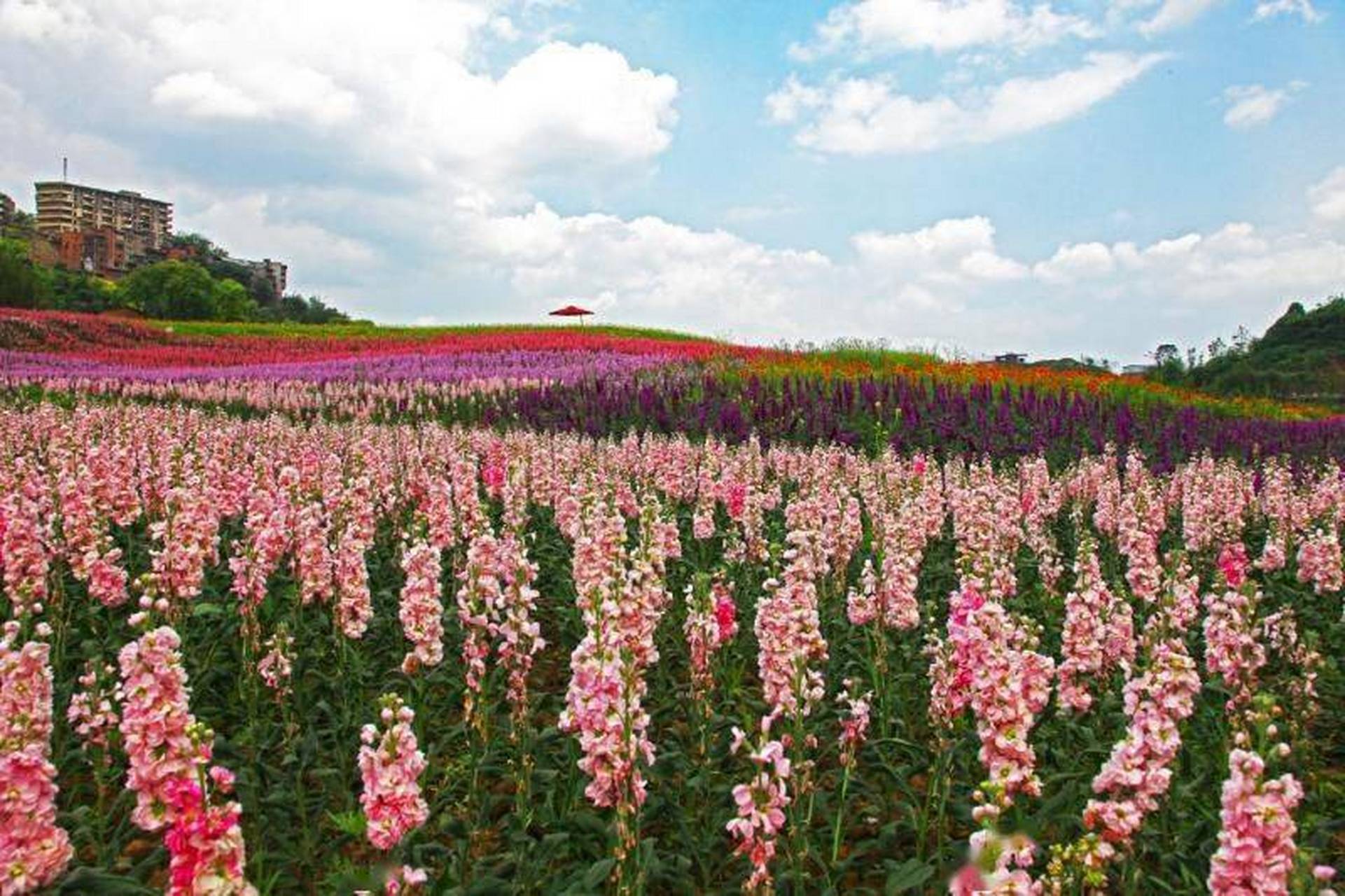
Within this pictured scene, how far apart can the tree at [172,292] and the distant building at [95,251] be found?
63430mm

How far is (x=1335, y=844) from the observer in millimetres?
4785

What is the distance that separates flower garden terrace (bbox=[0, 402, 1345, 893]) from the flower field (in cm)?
2

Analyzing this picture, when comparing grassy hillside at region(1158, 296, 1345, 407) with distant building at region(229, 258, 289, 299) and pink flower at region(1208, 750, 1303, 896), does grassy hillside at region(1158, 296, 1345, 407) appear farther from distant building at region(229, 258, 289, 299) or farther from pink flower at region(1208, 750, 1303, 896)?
distant building at region(229, 258, 289, 299)

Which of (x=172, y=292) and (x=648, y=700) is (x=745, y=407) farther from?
(x=172, y=292)

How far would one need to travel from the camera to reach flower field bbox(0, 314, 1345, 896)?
122 inches

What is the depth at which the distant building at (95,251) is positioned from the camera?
13175 centimetres

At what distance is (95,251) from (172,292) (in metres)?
94.7

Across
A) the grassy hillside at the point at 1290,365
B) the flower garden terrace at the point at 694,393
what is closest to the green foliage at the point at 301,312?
the flower garden terrace at the point at 694,393

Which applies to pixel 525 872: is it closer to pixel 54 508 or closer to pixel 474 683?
pixel 474 683

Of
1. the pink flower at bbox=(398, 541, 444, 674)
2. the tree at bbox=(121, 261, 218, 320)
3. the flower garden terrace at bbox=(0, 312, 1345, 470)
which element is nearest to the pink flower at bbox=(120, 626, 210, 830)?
the pink flower at bbox=(398, 541, 444, 674)

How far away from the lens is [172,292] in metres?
68.6

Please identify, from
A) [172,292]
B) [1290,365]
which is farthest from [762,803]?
[172,292]

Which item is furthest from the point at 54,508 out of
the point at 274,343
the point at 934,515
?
the point at 274,343

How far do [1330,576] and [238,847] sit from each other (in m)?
7.62
